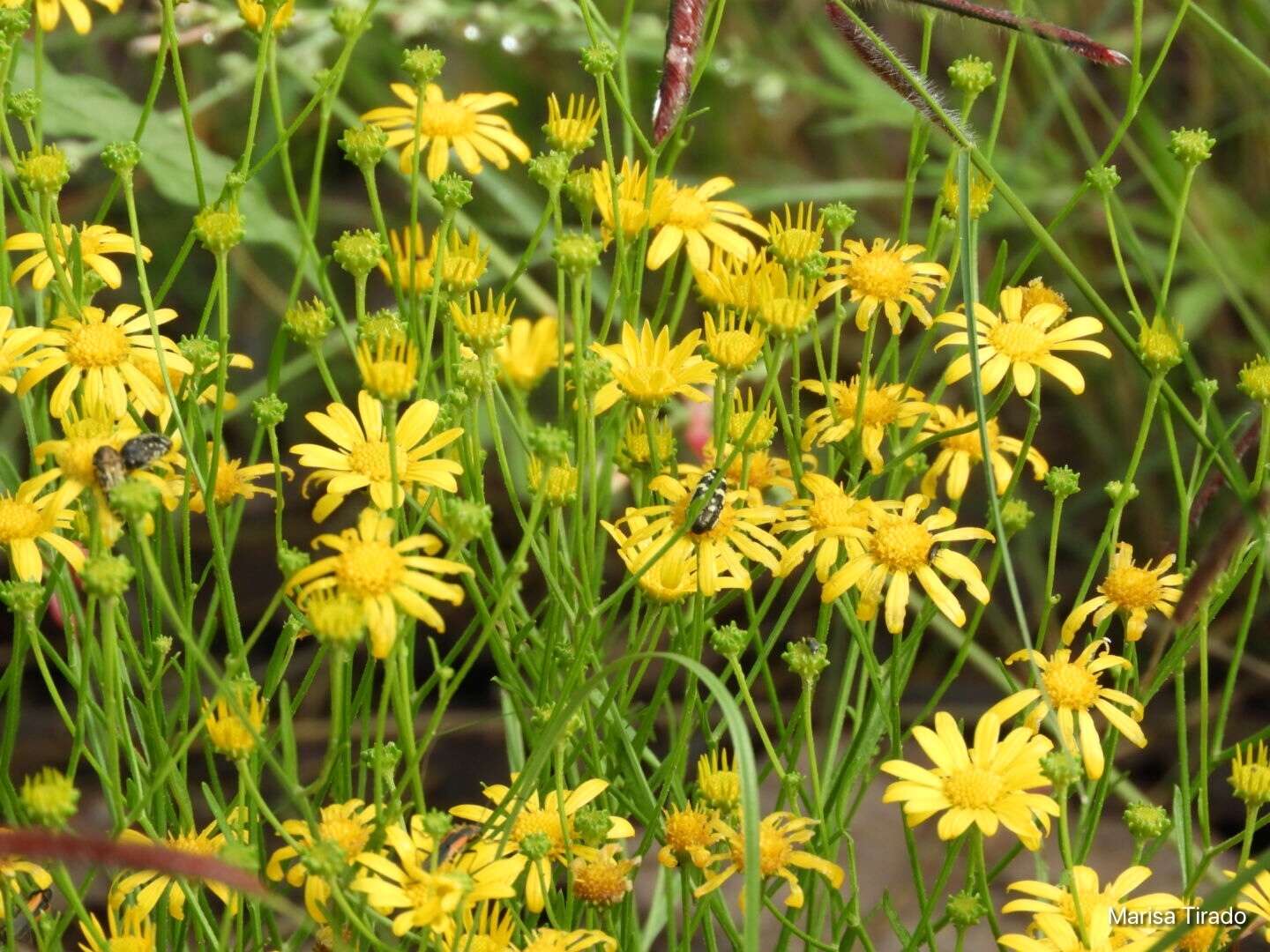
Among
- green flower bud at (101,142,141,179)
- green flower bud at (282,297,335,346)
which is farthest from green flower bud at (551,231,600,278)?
green flower bud at (101,142,141,179)

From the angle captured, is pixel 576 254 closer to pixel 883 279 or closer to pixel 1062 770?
pixel 883 279

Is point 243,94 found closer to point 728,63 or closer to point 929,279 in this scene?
point 728,63

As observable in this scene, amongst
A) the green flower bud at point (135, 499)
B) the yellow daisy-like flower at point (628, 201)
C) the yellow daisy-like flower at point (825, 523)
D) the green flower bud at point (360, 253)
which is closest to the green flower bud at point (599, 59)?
the yellow daisy-like flower at point (628, 201)

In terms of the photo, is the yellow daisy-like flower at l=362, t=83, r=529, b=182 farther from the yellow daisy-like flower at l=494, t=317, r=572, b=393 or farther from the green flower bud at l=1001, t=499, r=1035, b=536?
the green flower bud at l=1001, t=499, r=1035, b=536

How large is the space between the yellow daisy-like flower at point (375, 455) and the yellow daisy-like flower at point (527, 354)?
0.17 ft

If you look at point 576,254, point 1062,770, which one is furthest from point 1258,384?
point 576,254

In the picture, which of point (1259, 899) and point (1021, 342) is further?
point (1021, 342)

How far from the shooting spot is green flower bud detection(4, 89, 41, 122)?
2.90 ft

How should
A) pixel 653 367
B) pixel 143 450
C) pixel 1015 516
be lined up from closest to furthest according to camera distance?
pixel 143 450, pixel 653 367, pixel 1015 516

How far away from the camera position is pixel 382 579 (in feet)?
2.28

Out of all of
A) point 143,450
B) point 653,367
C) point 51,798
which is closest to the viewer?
point 51,798

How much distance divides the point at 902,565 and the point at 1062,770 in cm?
17

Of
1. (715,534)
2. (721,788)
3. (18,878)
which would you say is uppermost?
(715,534)

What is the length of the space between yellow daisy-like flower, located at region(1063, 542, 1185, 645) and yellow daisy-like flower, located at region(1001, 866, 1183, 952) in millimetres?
135
